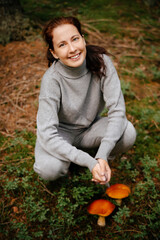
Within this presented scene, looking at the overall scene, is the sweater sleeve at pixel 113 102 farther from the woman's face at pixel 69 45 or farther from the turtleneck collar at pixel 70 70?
the woman's face at pixel 69 45

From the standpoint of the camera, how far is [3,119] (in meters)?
3.28

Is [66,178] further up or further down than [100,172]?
further down

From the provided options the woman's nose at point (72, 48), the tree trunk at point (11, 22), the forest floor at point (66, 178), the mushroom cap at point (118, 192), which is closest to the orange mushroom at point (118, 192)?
the mushroom cap at point (118, 192)

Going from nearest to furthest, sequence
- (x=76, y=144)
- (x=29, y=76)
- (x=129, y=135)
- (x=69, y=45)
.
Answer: (x=69, y=45) < (x=129, y=135) < (x=76, y=144) < (x=29, y=76)

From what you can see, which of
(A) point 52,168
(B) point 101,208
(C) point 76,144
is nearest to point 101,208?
(B) point 101,208

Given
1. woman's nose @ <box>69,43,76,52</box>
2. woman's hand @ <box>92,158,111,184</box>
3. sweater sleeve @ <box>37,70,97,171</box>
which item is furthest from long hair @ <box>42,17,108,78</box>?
woman's hand @ <box>92,158,111,184</box>

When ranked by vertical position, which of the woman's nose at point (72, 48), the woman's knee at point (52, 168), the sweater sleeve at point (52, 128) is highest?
the woman's nose at point (72, 48)

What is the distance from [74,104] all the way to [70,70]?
35 cm

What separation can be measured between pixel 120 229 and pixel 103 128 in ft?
3.36

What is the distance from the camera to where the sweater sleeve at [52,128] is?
192 centimetres

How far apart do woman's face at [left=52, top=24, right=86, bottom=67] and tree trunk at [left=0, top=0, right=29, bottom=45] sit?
287cm

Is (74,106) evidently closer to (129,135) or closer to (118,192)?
A: (129,135)

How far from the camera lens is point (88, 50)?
215 centimetres

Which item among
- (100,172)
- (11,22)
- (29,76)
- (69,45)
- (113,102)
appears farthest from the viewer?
(11,22)
